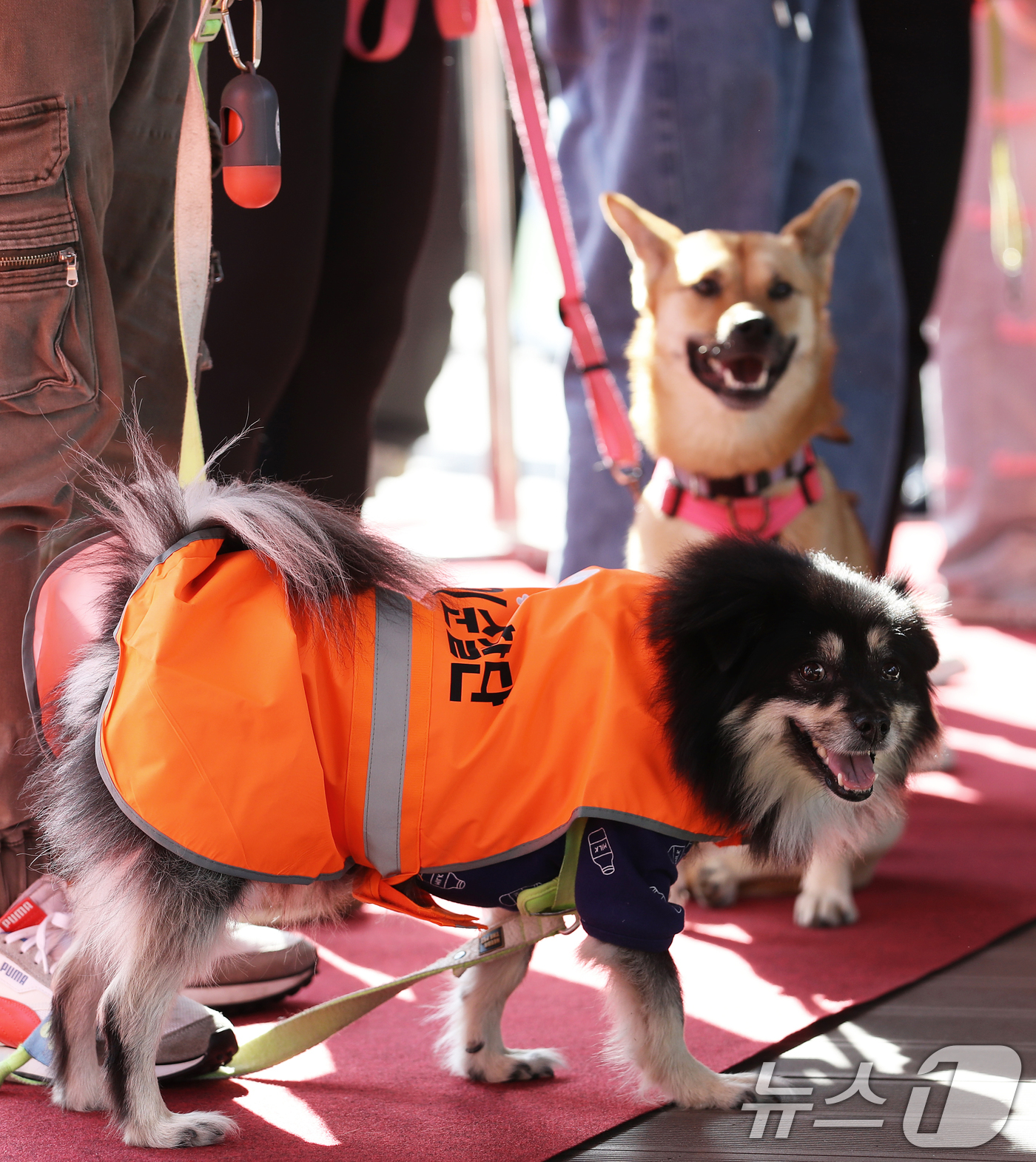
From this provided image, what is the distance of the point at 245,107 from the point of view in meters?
1.55

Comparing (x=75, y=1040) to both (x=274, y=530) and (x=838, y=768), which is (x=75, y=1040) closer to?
(x=274, y=530)

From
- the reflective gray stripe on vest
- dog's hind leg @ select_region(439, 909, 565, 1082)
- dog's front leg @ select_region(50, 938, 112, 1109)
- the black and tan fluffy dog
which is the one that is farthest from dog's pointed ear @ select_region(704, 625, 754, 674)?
dog's front leg @ select_region(50, 938, 112, 1109)

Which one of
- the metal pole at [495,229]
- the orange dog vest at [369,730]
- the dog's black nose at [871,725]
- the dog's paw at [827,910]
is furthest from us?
the metal pole at [495,229]

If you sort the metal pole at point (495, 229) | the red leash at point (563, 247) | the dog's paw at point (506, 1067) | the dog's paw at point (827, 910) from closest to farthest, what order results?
the dog's paw at point (506, 1067)
the dog's paw at point (827, 910)
the red leash at point (563, 247)
the metal pole at point (495, 229)

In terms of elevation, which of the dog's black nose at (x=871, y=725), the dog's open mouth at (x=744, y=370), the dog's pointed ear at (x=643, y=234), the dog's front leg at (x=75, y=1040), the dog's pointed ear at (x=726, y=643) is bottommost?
the dog's front leg at (x=75, y=1040)

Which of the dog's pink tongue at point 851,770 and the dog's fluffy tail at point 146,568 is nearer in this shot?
the dog's fluffy tail at point 146,568

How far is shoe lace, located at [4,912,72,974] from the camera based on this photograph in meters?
1.59

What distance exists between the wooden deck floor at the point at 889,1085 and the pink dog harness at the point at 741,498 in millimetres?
791

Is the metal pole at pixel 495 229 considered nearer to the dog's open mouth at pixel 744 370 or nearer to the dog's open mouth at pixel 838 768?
the dog's open mouth at pixel 744 370

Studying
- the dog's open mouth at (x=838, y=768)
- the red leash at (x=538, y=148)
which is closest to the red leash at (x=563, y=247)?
the red leash at (x=538, y=148)

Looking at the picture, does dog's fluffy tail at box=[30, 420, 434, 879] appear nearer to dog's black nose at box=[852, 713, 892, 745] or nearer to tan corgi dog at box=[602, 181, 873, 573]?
dog's black nose at box=[852, 713, 892, 745]

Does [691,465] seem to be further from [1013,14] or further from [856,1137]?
[1013,14]

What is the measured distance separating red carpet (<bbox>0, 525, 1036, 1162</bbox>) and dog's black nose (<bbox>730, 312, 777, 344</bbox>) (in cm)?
99

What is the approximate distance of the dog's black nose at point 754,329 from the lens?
2166 mm
